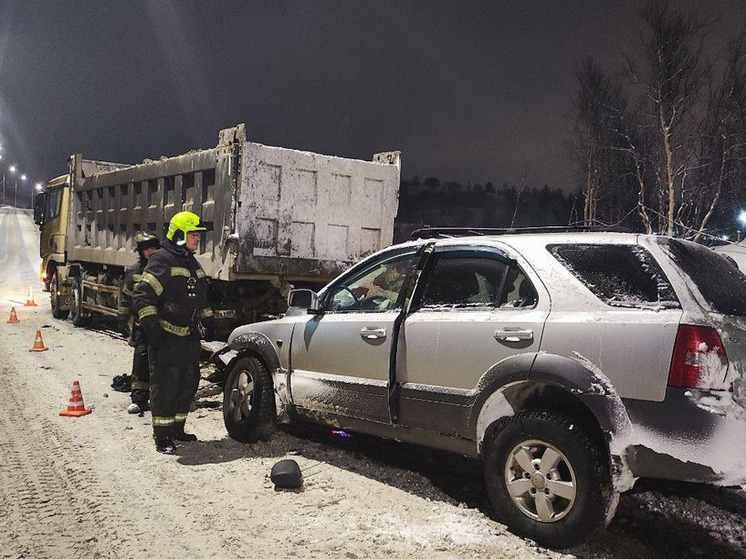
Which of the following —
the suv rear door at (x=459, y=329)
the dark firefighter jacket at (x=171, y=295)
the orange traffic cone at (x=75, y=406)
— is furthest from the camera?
the orange traffic cone at (x=75, y=406)

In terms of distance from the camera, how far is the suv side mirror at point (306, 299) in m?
4.37

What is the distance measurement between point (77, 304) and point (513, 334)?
11.1 metres

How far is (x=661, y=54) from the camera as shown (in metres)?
17.6

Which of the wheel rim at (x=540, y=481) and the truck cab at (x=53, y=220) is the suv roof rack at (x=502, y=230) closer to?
the wheel rim at (x=540, y=481)

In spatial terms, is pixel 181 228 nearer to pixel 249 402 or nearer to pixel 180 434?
pixel 249 402

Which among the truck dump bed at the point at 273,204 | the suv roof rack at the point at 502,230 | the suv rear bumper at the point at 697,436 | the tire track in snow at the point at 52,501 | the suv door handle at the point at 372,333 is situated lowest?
the tire track in snow at the point at 52,501

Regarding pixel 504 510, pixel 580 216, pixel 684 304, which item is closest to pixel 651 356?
pixel 684 304

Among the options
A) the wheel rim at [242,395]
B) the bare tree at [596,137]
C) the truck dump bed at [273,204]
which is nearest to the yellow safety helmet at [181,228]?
the wheel rim at [242,395]

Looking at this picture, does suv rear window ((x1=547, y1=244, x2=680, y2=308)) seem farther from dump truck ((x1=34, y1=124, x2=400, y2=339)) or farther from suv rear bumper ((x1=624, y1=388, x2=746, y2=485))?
dump truck ((x1=34, y1=124, x2=400, y2=339))

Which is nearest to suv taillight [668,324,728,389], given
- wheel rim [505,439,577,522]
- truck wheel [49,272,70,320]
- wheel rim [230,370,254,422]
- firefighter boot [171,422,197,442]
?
wheel rim [505,439,577,522]

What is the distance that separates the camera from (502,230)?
3881 mm

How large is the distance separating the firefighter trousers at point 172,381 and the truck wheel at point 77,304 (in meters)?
8.01

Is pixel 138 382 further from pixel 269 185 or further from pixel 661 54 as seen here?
pixel 661 54

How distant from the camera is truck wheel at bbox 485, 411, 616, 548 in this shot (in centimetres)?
283
